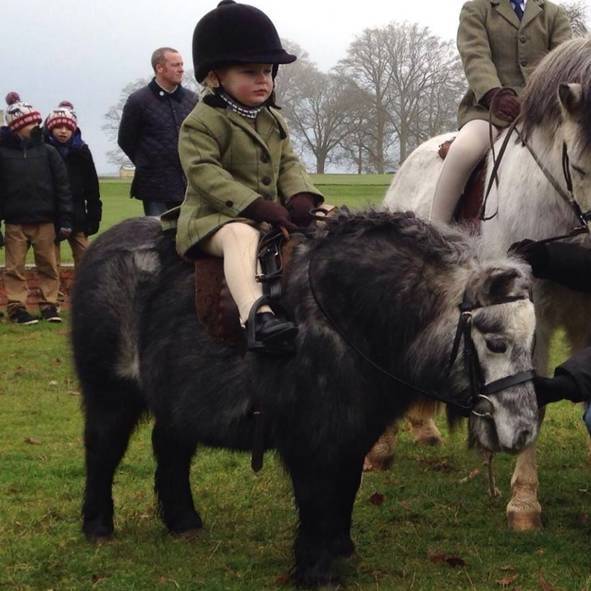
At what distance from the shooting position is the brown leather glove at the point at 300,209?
509 centimetres

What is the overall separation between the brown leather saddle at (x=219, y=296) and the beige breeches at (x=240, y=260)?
67 mm

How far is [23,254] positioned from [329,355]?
9438 millimetres

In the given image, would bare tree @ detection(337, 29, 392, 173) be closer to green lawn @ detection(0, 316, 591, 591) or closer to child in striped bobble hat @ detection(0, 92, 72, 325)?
child in striped bobble hat @ detection(0, 92, 72, 325)

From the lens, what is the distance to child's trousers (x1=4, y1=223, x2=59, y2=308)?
43.3ft

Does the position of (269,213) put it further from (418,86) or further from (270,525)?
(418,86)

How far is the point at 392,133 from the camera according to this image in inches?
2462

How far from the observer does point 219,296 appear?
4.91 meters

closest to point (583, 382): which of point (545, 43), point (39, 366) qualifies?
point (545, 43)

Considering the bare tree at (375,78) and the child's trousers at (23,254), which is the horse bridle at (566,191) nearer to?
the child's trousers at (23,254)

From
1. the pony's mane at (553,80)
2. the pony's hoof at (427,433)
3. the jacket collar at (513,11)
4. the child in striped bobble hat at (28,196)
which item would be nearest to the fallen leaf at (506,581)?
the pony's mane at (553,80)

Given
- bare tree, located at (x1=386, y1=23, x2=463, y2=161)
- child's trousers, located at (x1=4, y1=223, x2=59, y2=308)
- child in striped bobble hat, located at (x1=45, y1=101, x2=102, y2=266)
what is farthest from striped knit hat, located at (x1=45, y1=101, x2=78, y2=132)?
bare tree, located at (x1=386, y1=23, x2=463, y2=161)

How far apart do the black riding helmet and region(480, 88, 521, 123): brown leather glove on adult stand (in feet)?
Answer: 5.36

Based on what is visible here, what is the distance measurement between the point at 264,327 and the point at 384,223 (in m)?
0.69

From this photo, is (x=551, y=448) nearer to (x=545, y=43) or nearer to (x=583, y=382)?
(x=545, y=43)
